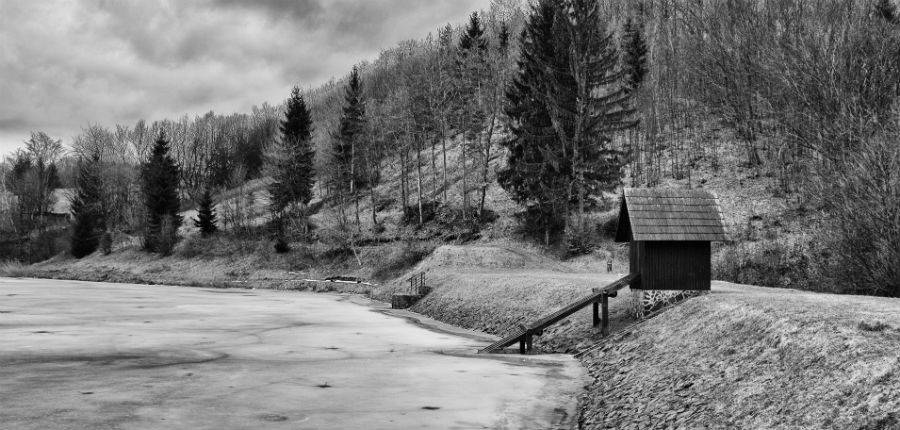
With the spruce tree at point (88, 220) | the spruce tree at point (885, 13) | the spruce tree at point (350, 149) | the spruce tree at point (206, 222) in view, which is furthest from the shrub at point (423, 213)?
the spruce tree at point (88, 220)

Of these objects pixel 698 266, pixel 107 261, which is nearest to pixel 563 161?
pixel 698 266

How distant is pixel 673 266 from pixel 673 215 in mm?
1500

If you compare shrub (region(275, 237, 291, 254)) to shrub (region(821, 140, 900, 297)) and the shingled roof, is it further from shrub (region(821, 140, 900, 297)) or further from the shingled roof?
shrub (region(821, 140, 900, 297))

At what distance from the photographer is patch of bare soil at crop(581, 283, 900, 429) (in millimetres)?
7551

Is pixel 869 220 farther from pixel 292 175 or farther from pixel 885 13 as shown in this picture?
pixel 292 175

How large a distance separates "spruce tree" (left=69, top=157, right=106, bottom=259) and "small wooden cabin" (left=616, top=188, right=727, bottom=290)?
70096 millimetres

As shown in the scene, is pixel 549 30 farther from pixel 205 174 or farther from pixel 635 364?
pixel 205 174

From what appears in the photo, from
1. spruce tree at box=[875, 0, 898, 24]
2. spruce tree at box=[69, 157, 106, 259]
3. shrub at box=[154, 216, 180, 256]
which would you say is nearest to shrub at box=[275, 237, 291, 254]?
shrub at box=[154, 216, 180, 256]

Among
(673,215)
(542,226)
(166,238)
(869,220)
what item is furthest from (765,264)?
(166,238)

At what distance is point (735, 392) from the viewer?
9.16 meters

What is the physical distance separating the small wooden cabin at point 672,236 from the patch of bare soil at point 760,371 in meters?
2.54

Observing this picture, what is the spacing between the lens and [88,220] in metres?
70.5

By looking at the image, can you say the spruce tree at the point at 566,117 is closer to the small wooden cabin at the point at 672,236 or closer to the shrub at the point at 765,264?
the shrub at the point at 765,264

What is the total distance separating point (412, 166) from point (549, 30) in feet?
85.1
